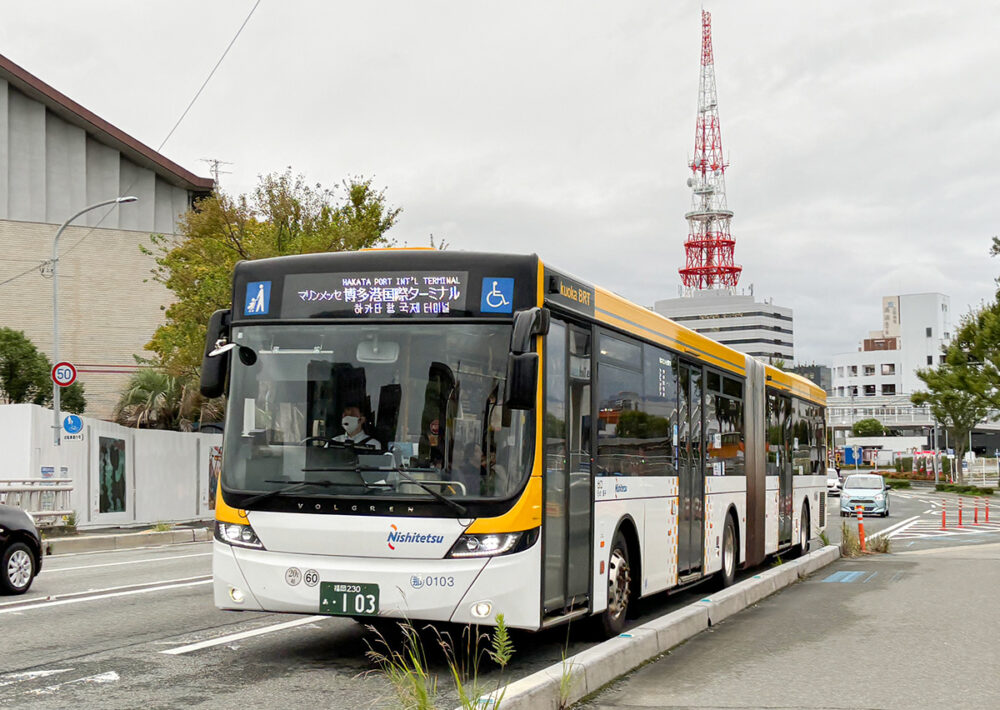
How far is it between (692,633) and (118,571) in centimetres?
915

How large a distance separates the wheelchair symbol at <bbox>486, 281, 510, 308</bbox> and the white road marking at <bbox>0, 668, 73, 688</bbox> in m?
3.89

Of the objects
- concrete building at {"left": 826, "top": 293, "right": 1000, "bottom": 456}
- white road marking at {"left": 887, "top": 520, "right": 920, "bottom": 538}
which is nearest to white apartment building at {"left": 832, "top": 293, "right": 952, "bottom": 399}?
concrete building at {"left": 826, "top": 293, "right": 1000, "bottom": 456}

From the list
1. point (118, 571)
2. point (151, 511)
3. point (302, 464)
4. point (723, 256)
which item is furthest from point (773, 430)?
point (723, 256)

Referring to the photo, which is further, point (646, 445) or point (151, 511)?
point (151, 511)

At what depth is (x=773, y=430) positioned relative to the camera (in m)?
17.5

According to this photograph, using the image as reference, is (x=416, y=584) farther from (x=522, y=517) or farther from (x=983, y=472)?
(x=983, y=472)

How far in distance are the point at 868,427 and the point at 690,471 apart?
137 metres

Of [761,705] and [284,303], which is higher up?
[284,303]

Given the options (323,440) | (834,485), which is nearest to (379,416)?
(323,440)

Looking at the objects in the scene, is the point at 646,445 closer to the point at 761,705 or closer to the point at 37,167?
the point at 761,705

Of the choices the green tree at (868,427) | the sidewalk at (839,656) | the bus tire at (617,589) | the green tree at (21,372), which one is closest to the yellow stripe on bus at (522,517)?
the sidewalk at (839,656)

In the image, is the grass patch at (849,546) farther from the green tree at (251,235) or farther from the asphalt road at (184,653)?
the green tree at (251,235)

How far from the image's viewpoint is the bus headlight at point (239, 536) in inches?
322

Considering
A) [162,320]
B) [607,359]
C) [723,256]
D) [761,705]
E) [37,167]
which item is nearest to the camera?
[761,705]
